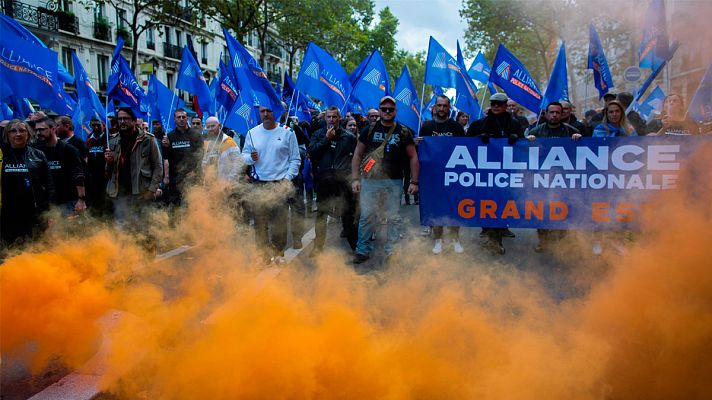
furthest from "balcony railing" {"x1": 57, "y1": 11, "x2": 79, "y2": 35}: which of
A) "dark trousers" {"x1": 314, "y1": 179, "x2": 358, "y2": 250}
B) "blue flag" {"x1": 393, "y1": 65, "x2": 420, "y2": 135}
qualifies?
"dark trousers" {"x1": 314, "y1": 179, "x2": 358, "y2": 250}

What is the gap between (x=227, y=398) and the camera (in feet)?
9.02

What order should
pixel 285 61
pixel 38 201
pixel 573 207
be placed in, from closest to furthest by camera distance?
1. pixel 38 201
2. pixel 573 207
3. pixel 285 61

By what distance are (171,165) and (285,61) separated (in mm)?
56873

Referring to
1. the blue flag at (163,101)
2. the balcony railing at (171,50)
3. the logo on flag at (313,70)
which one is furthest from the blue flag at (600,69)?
the balcony railing at (171,50)

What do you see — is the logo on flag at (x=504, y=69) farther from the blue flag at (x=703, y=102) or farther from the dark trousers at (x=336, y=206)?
the dark trousers at (x=336, y=206)

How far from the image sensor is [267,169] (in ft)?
19.0

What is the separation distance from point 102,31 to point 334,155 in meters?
31.3

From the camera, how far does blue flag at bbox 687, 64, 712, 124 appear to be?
5.71 m

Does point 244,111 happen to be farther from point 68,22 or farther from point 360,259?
point 68,22

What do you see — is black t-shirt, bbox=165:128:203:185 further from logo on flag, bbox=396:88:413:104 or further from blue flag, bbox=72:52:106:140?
logo on flag, bbox=396:88:413:104

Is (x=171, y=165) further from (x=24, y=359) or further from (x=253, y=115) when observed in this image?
(x=24, y=359)

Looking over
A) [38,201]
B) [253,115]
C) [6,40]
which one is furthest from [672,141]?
[6,40]

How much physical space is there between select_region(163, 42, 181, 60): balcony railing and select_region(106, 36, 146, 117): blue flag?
33.2 metres

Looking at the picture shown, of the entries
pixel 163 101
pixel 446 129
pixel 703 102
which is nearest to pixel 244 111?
pixel 446 129
